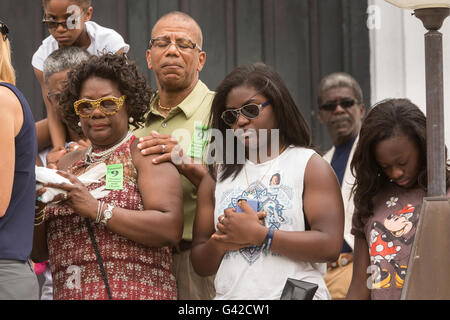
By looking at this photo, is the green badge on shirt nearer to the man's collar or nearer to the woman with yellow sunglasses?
the man's collar

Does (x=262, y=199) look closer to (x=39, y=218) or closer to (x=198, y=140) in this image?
(x=198, y=140)

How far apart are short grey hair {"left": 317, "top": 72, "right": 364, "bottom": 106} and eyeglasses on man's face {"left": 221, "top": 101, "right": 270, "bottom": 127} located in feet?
6.06

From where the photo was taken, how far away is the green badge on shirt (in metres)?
4.00

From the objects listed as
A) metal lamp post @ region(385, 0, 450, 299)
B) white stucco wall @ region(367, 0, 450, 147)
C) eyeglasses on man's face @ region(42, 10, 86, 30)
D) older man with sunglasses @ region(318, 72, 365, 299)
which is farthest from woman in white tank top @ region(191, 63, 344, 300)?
white stucco wall @ region(367, 0, 450, 147)

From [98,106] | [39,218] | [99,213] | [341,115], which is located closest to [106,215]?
[99,213]

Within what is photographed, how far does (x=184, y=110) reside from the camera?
4.17 metres

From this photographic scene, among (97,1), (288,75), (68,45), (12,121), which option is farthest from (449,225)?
(97,1)

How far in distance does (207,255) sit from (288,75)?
262 centimetres

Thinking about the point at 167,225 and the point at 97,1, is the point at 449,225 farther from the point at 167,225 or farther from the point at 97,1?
the point at 97,1

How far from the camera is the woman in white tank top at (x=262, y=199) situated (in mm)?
3344

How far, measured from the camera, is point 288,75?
5902 millimetres

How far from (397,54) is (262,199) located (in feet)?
8.11

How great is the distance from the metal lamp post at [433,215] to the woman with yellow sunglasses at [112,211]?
3.41 ft
